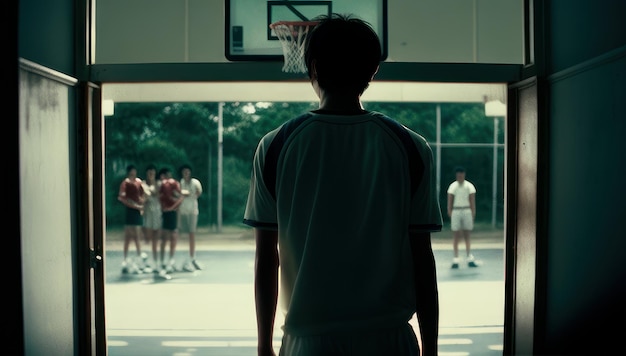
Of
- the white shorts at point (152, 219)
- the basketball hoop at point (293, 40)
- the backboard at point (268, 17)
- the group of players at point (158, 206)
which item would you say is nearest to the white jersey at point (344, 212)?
the basketball hoop at point (293, 40)

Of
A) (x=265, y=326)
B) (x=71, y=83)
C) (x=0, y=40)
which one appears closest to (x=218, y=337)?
(x=71, y=83)

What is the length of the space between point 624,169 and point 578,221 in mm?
633

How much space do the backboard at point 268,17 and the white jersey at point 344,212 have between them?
2832 mm

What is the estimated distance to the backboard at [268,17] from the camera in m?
3.81

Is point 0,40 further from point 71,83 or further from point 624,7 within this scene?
point 624,7

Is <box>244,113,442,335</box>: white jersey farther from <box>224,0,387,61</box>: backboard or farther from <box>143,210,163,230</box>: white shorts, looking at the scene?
<box>143,210,163,230</box>: white shorts

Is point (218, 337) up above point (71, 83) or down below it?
below

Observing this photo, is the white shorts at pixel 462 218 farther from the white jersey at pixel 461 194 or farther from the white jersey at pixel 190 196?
the white jersey at pixel 190 196

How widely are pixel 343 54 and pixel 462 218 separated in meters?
7.82

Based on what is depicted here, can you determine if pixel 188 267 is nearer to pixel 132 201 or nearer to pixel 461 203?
pixel 132 201

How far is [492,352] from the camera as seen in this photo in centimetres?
482

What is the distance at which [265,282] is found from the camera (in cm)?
106

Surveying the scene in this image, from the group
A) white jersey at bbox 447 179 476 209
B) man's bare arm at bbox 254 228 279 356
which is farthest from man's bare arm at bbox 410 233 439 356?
white jersey at bbox 447 179 476 209

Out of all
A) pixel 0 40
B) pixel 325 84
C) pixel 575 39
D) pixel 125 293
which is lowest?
pixel 125 293
